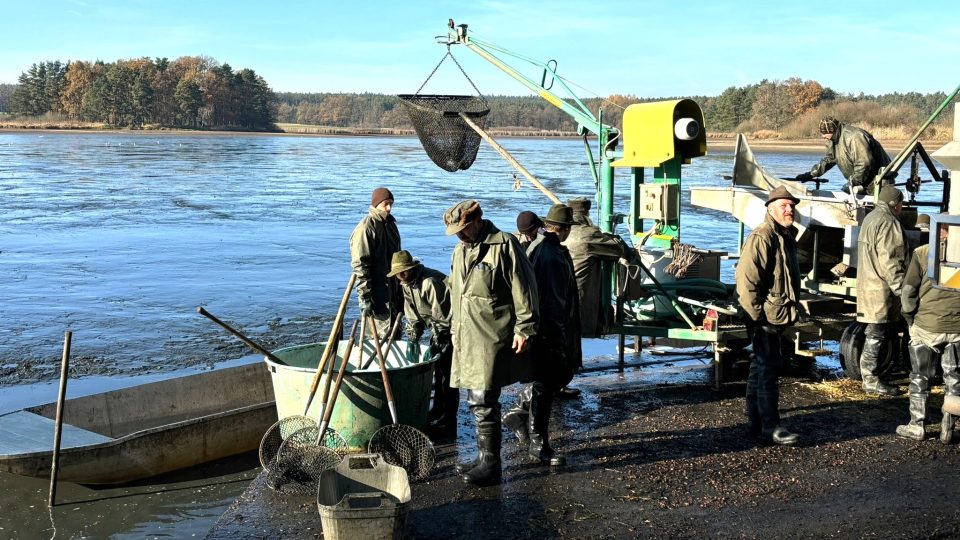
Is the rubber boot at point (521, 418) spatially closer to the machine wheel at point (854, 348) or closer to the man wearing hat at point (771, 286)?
the man wearing hat at point (771, 286)

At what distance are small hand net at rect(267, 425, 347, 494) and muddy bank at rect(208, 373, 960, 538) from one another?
12cm

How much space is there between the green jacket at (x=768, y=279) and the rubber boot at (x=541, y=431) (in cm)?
155

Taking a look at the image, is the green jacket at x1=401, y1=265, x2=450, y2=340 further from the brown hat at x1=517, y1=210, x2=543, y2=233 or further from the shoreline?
the shoreline

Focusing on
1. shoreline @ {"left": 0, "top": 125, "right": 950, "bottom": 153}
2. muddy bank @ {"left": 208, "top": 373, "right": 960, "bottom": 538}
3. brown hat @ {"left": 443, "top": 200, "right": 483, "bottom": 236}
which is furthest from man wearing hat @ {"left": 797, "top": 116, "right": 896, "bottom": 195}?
shoreline @ {"left": 0, "top": 125, "right": 950, "bottom": 153}

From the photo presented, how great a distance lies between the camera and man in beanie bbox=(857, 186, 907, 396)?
325 inches

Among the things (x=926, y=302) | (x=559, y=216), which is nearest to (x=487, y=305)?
(x=559, y=216)

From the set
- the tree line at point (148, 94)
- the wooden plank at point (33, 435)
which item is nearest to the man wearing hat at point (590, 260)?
the wooden plank at point (33, 435)

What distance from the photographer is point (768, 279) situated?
7.11 m

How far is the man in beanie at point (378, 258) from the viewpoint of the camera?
7.94 meters

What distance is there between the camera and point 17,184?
3856 centimetres

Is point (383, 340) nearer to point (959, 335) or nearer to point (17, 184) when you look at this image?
point (959, 335)

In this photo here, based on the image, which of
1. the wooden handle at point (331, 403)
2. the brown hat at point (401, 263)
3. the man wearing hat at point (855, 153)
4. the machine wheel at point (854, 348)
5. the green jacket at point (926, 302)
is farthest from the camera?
the man wearing hat at point (855, 153)

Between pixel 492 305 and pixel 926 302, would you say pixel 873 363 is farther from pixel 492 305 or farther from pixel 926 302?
pixel 492 305

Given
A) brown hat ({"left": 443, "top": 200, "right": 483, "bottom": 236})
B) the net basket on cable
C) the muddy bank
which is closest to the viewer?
the muddy bank
